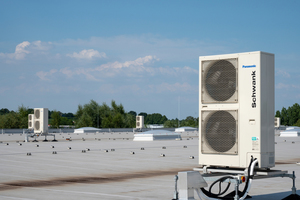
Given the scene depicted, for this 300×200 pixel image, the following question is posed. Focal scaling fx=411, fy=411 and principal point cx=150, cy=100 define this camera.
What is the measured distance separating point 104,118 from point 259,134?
100775 mm

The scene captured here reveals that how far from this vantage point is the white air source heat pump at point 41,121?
133 feet

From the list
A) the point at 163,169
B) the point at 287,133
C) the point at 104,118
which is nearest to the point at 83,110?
the point at 104,118

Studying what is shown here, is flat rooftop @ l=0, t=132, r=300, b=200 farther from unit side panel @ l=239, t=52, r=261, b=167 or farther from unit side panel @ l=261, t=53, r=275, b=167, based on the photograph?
unit side panel @ l=239, t=52, r=261, b=167

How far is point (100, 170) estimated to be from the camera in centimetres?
1662

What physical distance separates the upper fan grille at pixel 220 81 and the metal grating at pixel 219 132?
347 millimetres

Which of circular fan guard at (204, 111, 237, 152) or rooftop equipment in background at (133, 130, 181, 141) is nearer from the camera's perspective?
circular fan guard at (204, 111, 237, 152)

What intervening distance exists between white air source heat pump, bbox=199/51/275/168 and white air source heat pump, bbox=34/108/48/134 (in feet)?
109

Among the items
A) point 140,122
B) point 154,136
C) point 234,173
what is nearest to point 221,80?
point 234,173

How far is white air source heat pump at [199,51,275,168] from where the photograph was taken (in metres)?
8.85

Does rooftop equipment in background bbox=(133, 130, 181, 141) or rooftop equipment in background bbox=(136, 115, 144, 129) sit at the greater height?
rooftop equipment in background bbox=(136, 115, 144, 129)

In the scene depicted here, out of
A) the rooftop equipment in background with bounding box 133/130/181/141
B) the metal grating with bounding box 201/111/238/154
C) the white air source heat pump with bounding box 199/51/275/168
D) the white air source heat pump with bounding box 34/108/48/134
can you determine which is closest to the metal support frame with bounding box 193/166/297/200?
the white air source heat pump with bounding box 199/51/275/168

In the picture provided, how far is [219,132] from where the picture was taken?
9.27 metres

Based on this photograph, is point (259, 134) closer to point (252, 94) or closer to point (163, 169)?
point (252, 94)

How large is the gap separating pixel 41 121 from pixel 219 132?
33.7m
